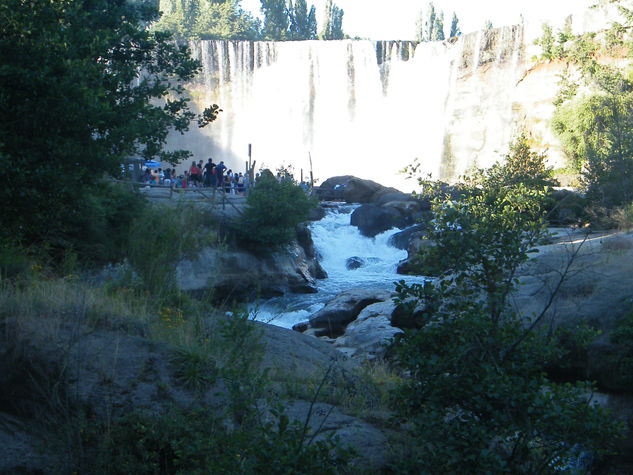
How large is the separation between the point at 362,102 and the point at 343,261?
78.7 feet

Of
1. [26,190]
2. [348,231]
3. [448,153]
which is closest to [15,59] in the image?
[26,190]

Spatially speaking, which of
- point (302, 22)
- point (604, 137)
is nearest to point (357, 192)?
point (604, 137)

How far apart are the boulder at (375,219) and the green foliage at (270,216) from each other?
8.01 m

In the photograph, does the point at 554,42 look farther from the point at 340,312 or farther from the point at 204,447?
the point at 204,447

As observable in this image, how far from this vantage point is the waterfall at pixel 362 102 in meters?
41.4

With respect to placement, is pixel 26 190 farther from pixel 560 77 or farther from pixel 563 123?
pixel 560 77

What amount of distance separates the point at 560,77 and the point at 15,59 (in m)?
33.7

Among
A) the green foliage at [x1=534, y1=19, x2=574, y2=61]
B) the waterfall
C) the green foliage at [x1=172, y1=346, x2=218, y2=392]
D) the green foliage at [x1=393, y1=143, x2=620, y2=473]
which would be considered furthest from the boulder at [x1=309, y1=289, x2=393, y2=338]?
the waterfall

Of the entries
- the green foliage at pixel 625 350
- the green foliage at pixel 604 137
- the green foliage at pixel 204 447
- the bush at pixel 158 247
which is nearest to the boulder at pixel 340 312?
the bush at pixel 158 247

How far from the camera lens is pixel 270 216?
827 inches

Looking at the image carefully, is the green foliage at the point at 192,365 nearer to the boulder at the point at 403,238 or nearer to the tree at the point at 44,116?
the tree at the point at 44,116

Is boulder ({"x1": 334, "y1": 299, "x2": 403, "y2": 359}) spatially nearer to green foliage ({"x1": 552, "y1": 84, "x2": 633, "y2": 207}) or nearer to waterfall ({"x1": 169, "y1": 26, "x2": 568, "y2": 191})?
green foliage ({"x1": 552, "y1": 84, "x2": 633, "y2": 207})

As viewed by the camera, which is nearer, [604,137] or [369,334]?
[369,334]

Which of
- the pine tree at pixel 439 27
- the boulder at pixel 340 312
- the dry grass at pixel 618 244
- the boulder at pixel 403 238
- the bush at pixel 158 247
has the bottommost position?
the boulder at pixel 403 238
